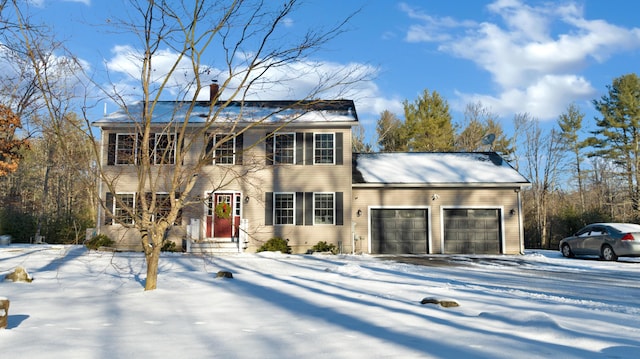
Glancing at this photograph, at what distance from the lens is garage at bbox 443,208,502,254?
19125 mm

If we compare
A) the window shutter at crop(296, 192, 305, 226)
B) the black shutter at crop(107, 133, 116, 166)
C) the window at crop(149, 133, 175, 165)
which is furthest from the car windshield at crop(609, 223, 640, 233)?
the black shutter at crop(107, 133, 116, 166)

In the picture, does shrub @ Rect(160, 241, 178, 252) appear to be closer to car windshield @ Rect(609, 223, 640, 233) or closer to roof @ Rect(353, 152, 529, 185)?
roof @ Rect(353, 152, 529, 185)

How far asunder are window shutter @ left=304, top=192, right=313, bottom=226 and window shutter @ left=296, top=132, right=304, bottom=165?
1.30 meters

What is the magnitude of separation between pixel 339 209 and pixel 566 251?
864 cm

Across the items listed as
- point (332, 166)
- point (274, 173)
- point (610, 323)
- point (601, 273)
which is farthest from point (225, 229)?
point (610, 323)

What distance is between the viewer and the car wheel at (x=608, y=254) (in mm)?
15883

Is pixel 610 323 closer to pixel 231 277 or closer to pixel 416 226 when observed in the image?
pixel 231 277

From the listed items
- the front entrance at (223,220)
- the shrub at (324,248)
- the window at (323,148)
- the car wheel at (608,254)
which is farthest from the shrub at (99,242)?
the car wheel at (608,254)

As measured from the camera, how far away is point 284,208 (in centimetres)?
1852

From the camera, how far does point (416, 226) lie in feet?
62.9

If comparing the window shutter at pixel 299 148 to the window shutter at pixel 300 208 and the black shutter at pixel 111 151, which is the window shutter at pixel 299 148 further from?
the black shutter at pixel 111 151

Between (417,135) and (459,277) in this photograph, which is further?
A: (417,135)

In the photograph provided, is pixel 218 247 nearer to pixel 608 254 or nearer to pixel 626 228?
pixel 608 254

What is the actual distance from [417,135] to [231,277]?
28.0 meters
